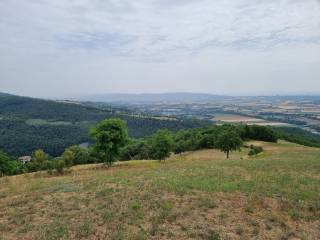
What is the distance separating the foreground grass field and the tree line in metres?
22.1

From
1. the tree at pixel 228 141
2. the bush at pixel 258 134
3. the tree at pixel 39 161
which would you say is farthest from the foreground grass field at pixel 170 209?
the bush at pixel 258 134

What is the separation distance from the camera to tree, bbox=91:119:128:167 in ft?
155

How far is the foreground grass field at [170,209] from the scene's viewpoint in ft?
49.3

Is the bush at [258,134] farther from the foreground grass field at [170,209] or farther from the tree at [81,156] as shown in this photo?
the foreground grass field at [170,209]

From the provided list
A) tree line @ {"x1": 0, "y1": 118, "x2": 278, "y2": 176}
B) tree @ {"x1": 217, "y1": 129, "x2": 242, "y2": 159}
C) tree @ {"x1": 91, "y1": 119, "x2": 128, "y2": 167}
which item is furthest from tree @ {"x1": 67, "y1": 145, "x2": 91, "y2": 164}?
tree @ {"x1": 91, "y1": 119, "x2": 128, "y2": 167}

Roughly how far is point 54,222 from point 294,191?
14.8 metres

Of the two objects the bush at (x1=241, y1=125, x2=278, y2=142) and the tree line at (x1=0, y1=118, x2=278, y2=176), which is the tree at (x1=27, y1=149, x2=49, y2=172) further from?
the bush at (x1=241, y1=125, x2=278, y2=142)

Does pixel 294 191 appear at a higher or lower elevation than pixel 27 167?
higher

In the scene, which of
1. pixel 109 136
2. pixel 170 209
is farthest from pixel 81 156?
pixel 170 209

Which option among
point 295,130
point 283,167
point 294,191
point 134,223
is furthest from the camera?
point 295,130

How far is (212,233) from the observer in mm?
14805

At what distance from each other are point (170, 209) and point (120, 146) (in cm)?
3175

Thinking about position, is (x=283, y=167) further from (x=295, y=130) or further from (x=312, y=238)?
(x=295, y=130)

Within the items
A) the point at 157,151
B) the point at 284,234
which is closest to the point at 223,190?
the point at 284,234
